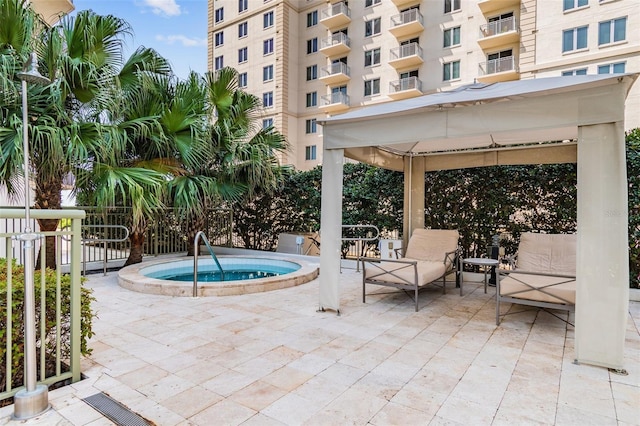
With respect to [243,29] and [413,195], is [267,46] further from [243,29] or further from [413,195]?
[413,195]

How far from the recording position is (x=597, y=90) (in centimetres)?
332

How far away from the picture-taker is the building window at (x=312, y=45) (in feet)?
89.9

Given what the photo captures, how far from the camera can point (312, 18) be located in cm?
2742

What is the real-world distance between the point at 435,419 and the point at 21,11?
7.06 m

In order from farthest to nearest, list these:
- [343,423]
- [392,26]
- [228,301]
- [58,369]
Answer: [392,26] < [228,301] < [58,369] < [343,423]

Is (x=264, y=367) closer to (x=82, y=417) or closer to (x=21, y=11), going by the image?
(x=82, y=417)

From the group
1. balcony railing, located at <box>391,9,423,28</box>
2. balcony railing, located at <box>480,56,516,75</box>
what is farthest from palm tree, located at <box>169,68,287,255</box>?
balcony railing, located at <box>391,9,423,28</box>

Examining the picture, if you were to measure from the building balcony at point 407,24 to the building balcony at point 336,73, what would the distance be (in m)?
3.81

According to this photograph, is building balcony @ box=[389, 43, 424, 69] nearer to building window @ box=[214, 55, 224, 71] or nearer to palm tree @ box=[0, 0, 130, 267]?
building window @ box=[214, 55, 224, 71]

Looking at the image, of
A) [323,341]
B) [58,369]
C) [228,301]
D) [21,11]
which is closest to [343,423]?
[323,341]

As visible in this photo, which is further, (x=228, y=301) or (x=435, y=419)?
(x=228, y=301)

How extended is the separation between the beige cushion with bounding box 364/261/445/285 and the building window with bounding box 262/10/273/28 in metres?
26.3

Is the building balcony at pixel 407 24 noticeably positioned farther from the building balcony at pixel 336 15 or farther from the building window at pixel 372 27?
the building balcony at pixel 336 15

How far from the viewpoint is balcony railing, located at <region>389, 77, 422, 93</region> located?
73.1 ft
